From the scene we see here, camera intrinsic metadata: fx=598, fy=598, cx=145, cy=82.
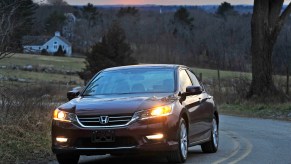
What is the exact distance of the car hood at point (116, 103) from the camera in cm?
902

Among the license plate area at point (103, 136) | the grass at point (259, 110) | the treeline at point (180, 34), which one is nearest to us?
the license plate area at point (103, 136)

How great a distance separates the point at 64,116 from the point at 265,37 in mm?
24440

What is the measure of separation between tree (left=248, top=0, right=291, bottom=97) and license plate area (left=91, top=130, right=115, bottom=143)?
2431 cm

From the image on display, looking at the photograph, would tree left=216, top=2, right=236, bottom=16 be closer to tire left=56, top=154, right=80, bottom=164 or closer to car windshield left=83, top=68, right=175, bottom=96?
car windshield left=83, top=68, right=175, bottom=96

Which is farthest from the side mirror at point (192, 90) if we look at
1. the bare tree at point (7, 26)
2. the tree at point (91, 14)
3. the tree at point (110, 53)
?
the tree at point (91, 14)

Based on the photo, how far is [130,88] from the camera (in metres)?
10.4

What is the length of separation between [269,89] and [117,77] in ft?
75.3

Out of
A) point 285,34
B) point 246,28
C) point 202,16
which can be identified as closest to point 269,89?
point 285,34

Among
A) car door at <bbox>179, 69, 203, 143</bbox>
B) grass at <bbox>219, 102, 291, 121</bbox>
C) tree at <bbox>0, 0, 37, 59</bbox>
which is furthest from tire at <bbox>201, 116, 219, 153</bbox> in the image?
grass at <bbox>219, 102, 291, 121</bbox>

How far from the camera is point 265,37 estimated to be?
32.3 metres

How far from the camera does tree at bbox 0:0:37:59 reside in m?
12.5

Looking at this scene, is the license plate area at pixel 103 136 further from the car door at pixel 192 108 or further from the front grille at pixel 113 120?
the car door at pixel 192 108

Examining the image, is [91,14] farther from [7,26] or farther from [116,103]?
[116,103]

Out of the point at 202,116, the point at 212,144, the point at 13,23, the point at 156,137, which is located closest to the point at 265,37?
the point at 212,144
